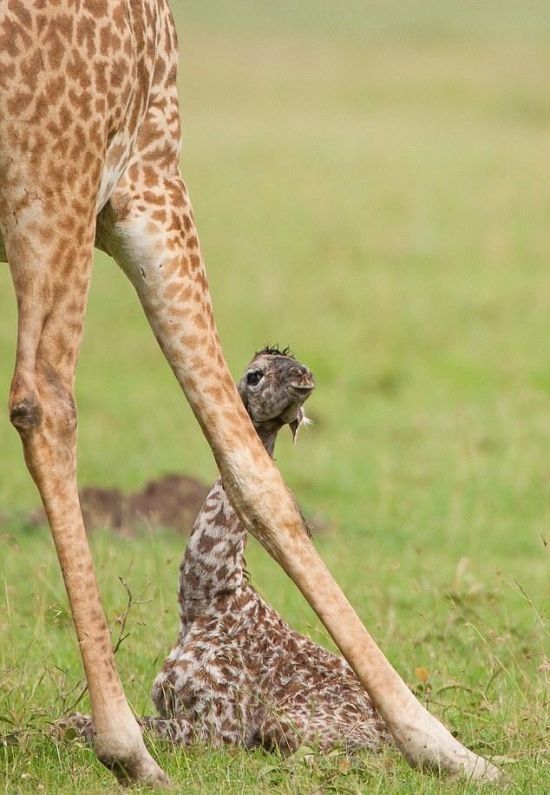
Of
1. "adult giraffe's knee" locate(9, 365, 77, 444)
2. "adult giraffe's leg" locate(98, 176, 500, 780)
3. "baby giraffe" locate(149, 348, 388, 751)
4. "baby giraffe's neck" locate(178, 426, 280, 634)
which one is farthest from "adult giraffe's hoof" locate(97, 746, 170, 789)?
"baby giraffe's neck" locate(178, 426, 280, 634)

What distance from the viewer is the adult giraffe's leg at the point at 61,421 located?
4.51 m

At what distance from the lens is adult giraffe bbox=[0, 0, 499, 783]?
4480 mm

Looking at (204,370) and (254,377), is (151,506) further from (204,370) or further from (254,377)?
(204,370)

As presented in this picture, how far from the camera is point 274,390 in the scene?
554 centimetres

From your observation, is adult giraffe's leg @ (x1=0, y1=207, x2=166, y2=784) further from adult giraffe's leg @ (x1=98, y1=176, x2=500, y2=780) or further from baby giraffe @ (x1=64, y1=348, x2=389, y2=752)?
baby giraffe @ (x1=64, y1=348, x2=389, y2=752)

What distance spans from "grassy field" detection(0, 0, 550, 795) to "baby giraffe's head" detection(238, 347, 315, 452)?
846 mm

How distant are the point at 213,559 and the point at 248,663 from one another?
41 centimetres

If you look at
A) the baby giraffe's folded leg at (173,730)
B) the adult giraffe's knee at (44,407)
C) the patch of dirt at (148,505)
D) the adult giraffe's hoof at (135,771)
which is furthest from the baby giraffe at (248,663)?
the patch of dirt at (148,505)

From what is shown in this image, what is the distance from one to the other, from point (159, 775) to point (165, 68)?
2.26 meters

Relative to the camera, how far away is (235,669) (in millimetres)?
5348

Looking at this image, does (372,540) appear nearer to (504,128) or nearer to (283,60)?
(504,128)

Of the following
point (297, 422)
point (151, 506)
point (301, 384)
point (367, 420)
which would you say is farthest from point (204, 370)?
point (367, 420)

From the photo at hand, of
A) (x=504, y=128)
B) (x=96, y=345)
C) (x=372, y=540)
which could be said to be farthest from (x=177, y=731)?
(x=504, y=128)

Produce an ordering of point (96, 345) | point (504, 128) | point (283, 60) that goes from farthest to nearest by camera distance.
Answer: point (283, 60) < point (504, 128) < point (96, 345)
